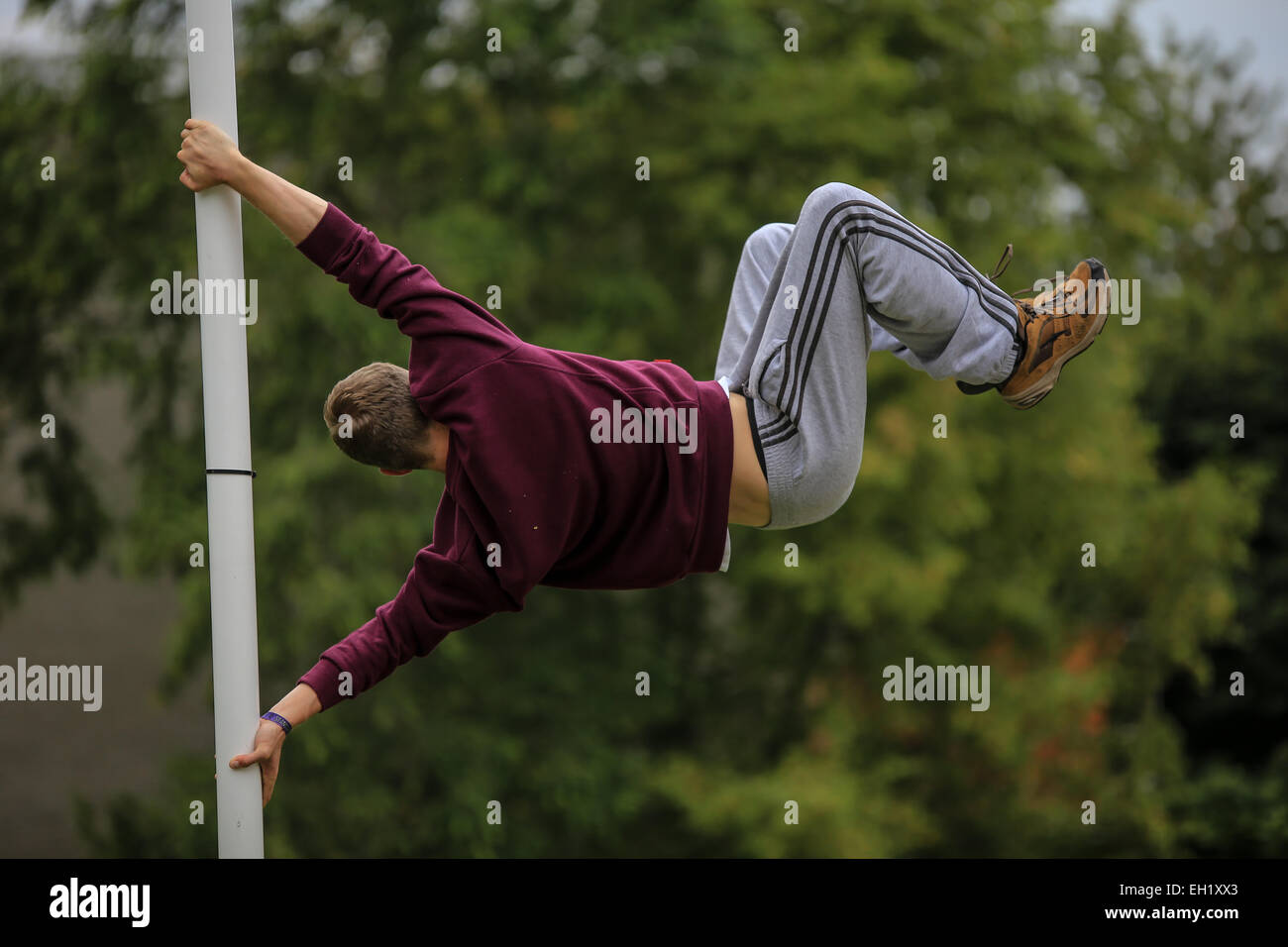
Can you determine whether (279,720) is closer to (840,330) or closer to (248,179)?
(248,179)

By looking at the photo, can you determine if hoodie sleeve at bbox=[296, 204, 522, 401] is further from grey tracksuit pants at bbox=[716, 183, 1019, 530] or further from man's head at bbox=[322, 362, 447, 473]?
grey tracksuit pants at bbox=[716, 183, 1019, 530]

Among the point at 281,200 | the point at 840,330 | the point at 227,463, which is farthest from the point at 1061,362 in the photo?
the point at 227,463

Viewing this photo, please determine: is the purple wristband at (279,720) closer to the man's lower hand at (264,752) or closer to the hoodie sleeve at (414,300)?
the man's lower hand at (264,752)

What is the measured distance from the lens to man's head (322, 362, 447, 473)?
266 centimetres

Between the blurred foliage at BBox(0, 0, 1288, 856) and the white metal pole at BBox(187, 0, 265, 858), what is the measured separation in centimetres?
584

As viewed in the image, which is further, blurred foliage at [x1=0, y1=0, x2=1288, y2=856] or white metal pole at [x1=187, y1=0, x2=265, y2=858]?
blurred foliage at [x1=0, y1=0, x2=1288, y2=856]

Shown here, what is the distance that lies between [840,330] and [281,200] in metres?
1.17

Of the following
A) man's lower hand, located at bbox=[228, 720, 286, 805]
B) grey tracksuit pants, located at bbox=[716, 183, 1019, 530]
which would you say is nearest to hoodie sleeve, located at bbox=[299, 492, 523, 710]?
man's lower hand, located at bbox=[228, 720, 286, 805]

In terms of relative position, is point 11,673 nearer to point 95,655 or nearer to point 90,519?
point 90,519

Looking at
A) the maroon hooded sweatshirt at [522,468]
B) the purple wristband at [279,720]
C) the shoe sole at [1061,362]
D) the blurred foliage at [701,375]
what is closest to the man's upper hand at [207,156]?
the maroon hooded sweatshirt at [522,468]

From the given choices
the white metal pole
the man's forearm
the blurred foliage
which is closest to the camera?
the man's forearm

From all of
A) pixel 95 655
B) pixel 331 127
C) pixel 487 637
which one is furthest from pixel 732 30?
pixel 95 655

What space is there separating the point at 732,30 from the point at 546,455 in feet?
25.3

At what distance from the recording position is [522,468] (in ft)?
8.71
